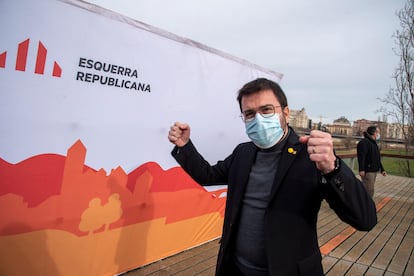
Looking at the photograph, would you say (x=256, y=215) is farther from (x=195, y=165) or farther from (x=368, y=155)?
(x=368, y=155)

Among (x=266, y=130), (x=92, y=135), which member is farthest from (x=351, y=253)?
(x=92, y=135)

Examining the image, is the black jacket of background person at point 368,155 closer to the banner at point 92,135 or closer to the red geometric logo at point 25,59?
the banner at point 92,135

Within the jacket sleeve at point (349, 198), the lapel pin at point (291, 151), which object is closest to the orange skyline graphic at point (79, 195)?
the lapel pin at point (291, 151)

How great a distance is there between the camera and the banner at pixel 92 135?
2.17 m

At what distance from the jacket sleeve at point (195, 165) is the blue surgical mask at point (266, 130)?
0.46 meters

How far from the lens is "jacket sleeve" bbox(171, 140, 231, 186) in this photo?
1.87 m

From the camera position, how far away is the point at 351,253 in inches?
159

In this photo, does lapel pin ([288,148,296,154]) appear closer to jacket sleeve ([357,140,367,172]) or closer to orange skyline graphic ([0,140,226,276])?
orange skyline graphic ([0,140,226,276])

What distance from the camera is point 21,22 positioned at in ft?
6.94

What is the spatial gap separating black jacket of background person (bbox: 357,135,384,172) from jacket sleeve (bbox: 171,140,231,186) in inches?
194

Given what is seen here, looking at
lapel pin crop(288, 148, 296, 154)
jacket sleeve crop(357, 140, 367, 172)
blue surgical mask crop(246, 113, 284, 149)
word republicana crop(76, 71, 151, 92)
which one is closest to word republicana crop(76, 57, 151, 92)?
word republicana crop(76, 71, 151, 92)

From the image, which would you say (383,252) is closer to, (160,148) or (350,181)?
(160,148)

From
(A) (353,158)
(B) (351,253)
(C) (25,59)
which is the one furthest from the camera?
(A) (353,158)

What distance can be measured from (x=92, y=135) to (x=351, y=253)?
3.88 metres
